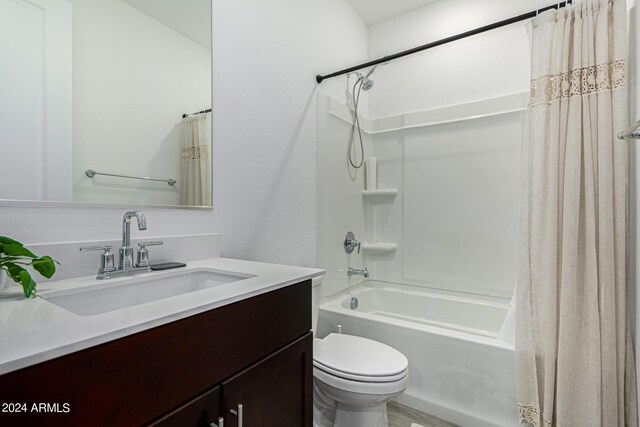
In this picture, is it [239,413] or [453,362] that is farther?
[453,362]

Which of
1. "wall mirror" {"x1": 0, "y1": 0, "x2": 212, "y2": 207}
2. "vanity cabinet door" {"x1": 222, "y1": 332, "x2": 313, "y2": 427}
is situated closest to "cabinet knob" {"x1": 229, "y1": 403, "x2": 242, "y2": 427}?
"vanity cabinet door" {"x1": 222, "y1": 332, "x2": 313, "y2": 427}

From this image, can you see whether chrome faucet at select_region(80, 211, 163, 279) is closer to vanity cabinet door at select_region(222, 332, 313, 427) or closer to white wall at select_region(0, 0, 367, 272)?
white wall at select_region(0, 0, 367, 272)

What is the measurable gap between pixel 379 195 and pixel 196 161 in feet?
5.48

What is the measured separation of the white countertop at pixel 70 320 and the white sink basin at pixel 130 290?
2 centimetres

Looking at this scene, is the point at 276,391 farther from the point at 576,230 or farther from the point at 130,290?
the point at 576,230

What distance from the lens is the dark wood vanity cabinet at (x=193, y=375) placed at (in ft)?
1.52

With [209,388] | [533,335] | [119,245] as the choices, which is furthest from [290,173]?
[533,335]

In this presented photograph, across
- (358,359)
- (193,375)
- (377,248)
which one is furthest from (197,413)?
(377,248)

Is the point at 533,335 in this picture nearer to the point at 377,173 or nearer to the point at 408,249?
the point at 408,249

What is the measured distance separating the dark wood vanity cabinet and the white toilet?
0.26 m

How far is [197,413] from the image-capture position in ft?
2.18

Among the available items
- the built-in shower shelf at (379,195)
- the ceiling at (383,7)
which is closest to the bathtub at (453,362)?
the built-in shower shelf at (379,195)

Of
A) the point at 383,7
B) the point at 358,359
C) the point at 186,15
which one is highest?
the point at 383,7

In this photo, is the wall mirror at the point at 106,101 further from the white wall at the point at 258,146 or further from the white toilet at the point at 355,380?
the white toilet at the point at 355,380
